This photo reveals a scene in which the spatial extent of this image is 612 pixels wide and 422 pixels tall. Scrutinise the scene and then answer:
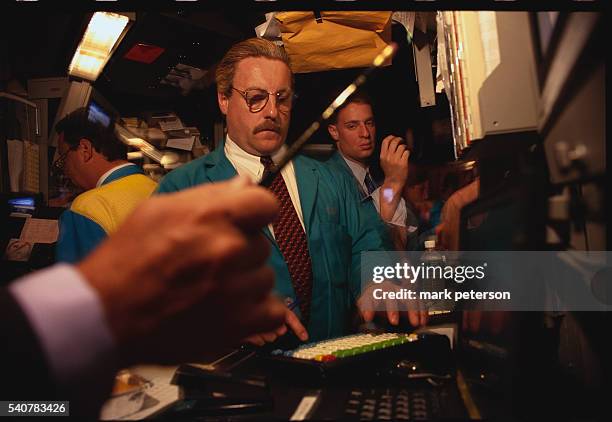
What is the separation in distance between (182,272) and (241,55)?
873 millimetres

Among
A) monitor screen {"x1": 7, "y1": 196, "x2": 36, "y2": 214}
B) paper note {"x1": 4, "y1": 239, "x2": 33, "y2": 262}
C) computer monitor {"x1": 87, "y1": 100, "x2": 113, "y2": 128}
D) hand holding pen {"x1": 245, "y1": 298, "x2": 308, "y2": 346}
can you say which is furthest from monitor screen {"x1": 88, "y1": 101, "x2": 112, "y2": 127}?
→ hand holding pen {"x1": 245, "y1": 298, "x2": 308, "y2": 346}

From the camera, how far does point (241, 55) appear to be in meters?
1.21

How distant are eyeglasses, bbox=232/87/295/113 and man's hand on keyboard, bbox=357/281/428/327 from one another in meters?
0.45

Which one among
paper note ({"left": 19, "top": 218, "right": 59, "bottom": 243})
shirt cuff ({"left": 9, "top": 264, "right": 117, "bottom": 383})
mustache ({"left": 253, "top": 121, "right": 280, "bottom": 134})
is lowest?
shirt cuff ({"left": 9, "top": 264, "right": 117, "bottom": 383})

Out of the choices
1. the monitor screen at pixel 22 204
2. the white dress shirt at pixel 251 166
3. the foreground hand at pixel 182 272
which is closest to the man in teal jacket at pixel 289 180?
the white dress shirt at pixel 251 166

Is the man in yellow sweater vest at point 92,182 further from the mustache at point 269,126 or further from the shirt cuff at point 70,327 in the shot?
the shirt cuff at point 70,327

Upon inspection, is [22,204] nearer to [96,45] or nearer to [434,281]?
[96,45]

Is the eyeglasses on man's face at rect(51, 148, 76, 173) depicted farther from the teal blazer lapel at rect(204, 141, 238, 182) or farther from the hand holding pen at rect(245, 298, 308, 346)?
the hand holding pen at rect(245, 298, 308, 346)

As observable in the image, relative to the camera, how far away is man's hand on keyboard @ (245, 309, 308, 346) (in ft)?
3.54

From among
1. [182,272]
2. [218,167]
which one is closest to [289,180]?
[218,167]

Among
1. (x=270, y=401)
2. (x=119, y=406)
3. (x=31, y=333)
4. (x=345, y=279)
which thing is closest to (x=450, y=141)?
(x=345, y=279)

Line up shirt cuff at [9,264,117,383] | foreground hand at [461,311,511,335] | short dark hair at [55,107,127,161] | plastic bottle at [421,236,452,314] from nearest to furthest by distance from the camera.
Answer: shirt cuff at [9,264,117,383]
foreground hand at [461,311,511,335]
plastic bottle at [421,236,452,314]
short dark hair at [55,107,127,161]

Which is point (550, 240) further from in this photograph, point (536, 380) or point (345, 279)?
point (345, 279)

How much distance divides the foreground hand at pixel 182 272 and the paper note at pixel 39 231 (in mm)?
842
